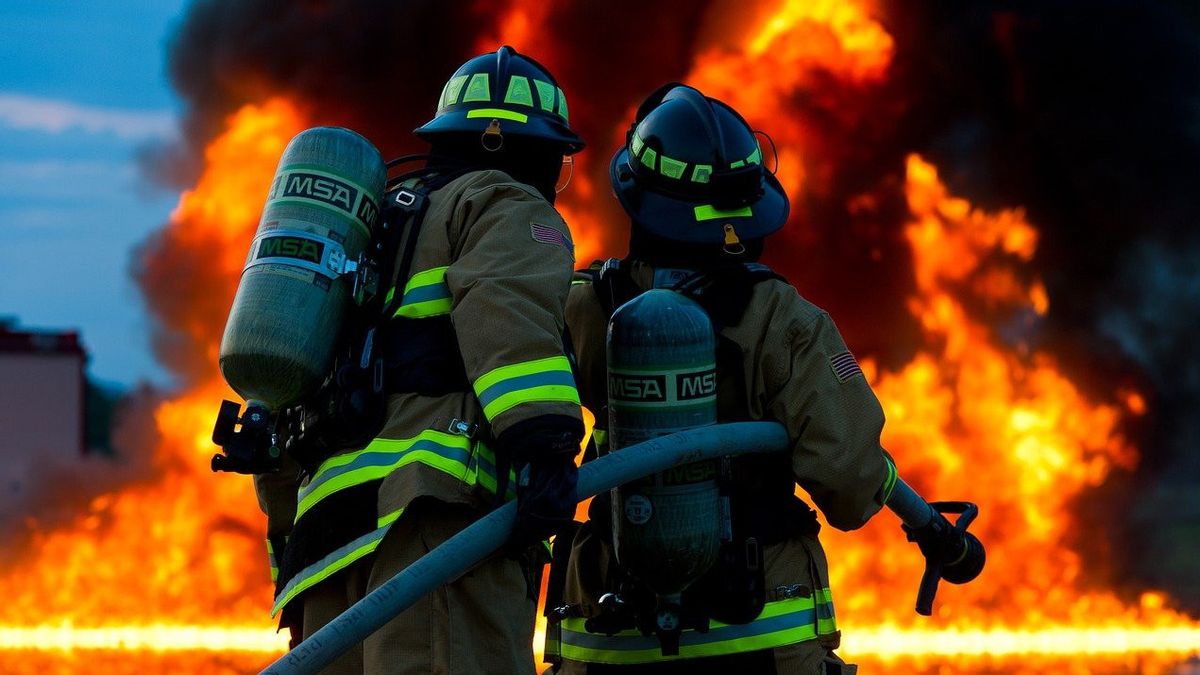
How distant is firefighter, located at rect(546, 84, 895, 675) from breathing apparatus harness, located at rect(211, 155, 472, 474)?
0.60 metres

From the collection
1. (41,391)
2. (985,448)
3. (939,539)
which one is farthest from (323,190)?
(41,391)

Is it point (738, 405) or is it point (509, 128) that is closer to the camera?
point (738, 405)

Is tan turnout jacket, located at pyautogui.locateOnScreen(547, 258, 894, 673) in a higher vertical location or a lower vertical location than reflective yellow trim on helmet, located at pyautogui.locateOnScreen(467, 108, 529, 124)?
lower

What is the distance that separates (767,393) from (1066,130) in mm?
9302

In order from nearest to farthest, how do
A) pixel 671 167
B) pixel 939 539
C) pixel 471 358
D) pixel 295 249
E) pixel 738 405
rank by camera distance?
1. pixel 471 358
2. pixel 295 249
3. pixel 738 405
4. pixel 671 167
5. pixel 939 539

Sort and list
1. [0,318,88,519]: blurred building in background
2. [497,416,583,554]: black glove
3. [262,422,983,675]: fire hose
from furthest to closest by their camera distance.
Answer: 1. [0,318,88,519]: blurred building in background
2. [497,416,583,554]: black glove
3. [262,422,983,675]: fire hose

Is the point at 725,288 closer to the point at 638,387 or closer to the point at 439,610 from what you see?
the point at 638,387

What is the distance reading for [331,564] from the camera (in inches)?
151

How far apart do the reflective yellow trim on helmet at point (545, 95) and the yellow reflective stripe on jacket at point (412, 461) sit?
1126 mm

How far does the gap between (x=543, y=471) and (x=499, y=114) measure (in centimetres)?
122

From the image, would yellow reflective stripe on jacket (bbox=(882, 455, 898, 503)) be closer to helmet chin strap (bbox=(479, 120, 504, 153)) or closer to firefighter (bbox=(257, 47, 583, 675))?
firefighter (bbox=(257, 47, 583, 675))

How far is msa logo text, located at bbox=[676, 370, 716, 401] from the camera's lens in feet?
12.8

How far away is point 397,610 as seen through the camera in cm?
355

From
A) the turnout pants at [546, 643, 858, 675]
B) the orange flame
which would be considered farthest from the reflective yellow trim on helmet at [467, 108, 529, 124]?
the orange flame
